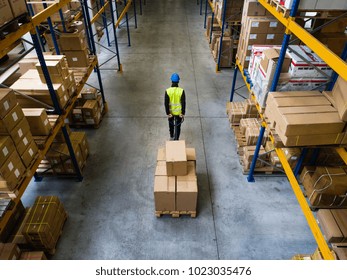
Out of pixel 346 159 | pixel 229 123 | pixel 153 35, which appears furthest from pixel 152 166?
pixel 153 35

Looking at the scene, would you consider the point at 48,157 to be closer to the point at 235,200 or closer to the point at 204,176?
the point at 204,176

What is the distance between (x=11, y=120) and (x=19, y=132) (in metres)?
0.27

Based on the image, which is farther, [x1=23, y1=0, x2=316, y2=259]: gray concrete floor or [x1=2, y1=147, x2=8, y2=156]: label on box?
[x1=23, y1=0, x2=316, y2=259]: gray concrete floor

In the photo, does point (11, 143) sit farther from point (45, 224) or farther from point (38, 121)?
point (45, 224)

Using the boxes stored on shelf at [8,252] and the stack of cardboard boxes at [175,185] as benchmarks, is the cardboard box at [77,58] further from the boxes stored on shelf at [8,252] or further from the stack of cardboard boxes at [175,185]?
the boxes stored on shelf at [8,252]

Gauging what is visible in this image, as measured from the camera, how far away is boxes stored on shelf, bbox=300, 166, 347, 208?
5047mm

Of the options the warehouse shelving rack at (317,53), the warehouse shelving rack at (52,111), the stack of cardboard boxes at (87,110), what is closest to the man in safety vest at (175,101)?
the warehouse shelving rack at (317,53)

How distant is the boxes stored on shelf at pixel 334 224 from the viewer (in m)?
3.83

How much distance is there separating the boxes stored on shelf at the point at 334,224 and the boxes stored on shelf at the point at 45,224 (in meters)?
4.83

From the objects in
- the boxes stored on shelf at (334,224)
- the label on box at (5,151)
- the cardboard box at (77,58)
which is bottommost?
the boxes stored on shelf at (334,224)

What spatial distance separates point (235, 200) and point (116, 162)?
3332mm

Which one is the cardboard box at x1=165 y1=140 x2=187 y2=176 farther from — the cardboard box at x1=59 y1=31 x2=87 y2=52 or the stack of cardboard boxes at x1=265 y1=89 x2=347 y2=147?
the cardboard box at x1=59 y1=31 x2=87 y2=52

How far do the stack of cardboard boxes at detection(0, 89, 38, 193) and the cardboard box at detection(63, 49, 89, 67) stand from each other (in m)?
3.91

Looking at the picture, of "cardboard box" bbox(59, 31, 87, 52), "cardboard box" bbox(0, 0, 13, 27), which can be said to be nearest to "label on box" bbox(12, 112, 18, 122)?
"cardboard box" bbox(0, 0, 13, 27)
